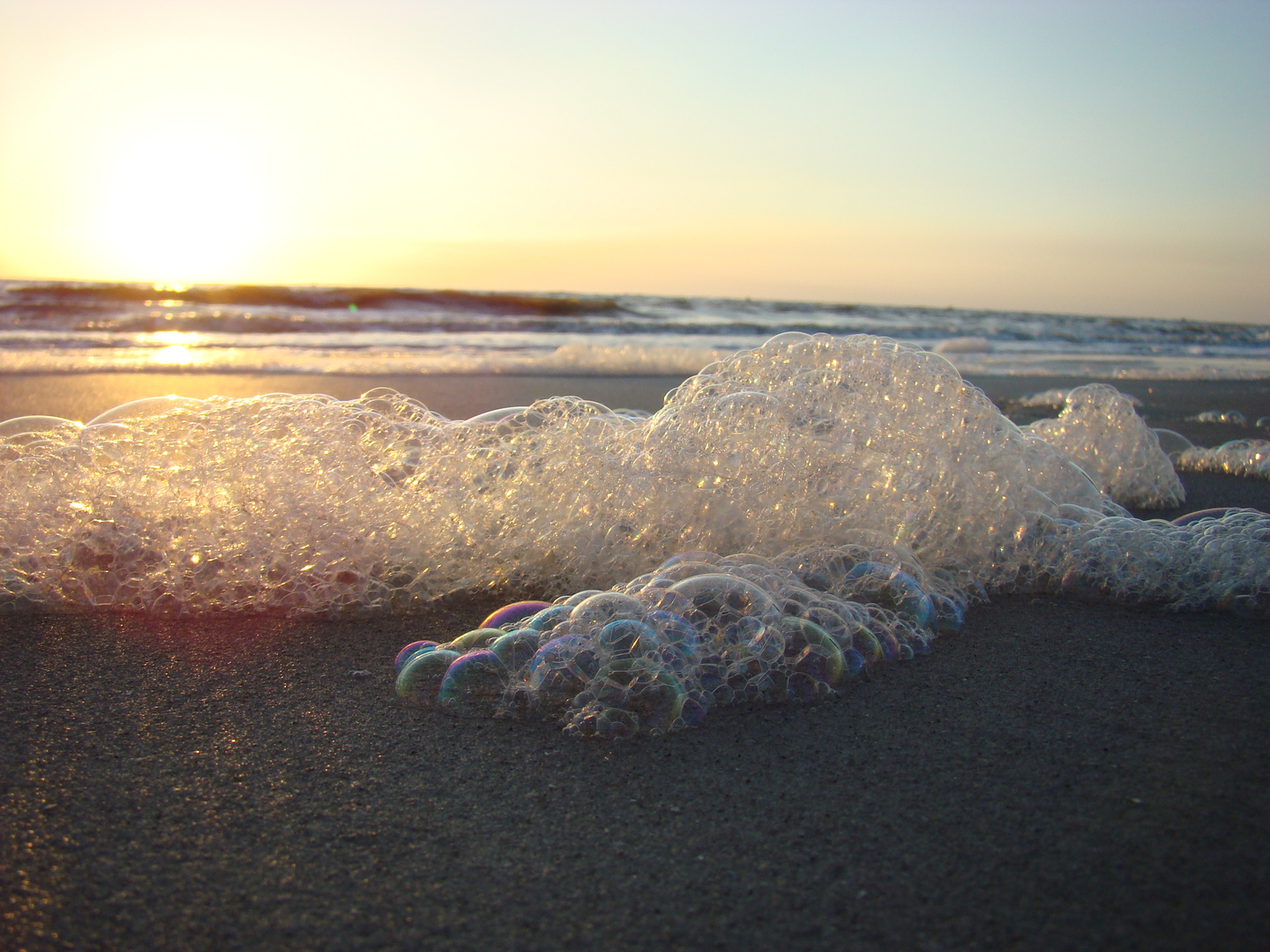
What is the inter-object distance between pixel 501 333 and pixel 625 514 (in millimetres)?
12229

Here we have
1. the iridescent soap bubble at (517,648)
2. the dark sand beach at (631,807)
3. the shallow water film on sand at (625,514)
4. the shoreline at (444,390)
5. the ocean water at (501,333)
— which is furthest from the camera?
the ocean water at (501,333)

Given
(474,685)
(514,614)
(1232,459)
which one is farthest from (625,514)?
(1232,459)

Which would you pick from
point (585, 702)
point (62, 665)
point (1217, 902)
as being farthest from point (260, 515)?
point (1217, 902)

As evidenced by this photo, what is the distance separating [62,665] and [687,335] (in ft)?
46.5

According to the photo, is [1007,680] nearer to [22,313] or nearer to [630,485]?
Answer: [630,485]

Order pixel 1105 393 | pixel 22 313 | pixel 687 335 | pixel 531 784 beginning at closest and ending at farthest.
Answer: pixel 531 784 → pixel 1105 393 → pixel 22 313 → pixel 687 335

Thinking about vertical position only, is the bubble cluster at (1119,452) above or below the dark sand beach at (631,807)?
above

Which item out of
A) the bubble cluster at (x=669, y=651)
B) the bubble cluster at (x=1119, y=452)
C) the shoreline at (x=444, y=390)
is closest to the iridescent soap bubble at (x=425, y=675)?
the bubble cluster at (x=669, y=651)

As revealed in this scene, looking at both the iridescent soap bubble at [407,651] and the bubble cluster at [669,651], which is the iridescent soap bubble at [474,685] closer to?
the bubble cluster at [669,651]

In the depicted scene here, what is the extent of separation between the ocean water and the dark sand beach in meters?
4.30

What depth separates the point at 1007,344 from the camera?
16641 millimetres

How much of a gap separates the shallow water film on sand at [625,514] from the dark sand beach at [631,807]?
0.20 m

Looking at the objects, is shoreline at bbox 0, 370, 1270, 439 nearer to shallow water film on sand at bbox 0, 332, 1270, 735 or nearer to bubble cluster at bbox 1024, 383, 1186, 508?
bubble cluster at bbox 1024, 383, 1186, 508

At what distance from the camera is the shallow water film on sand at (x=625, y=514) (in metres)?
2.02
